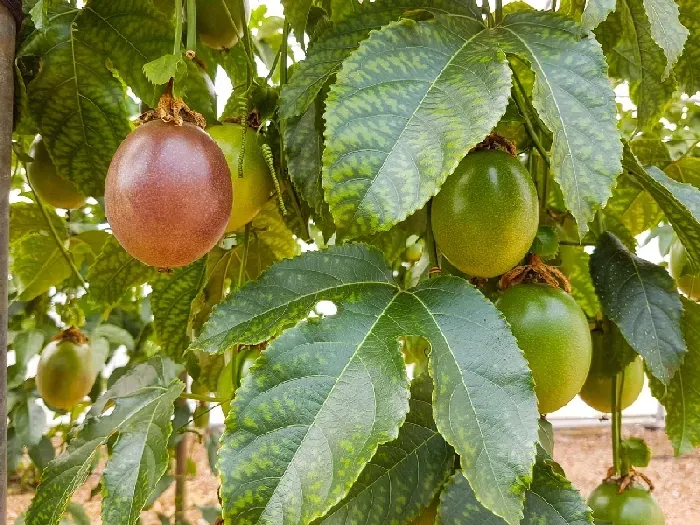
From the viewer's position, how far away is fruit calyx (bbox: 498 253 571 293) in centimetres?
76

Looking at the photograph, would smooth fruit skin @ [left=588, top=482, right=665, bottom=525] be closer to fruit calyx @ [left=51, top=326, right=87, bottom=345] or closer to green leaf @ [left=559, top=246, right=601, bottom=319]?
green leaf @ [left=559, top=246, right=601, bottom=319]

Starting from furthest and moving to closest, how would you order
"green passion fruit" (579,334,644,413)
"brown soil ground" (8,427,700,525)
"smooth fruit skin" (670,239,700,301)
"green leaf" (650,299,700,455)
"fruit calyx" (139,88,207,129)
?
"brown soil ground" (8,427,700,525) → "smooth fruit skin" (670,239,700,301) → "green passion fruit" (579,334,644,413) → "green leaf" (650,299,700,455) → "fruit calyx" (139,88,207,129)

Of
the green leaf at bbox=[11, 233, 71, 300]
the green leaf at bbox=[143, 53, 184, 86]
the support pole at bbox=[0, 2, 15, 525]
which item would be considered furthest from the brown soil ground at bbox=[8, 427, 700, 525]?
the green leaf at bbox=[143, 53, 184, 86]

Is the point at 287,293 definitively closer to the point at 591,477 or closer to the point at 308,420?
the point at 308,420

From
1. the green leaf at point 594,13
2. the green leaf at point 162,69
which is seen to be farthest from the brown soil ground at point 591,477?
the green leaf at point 594,13

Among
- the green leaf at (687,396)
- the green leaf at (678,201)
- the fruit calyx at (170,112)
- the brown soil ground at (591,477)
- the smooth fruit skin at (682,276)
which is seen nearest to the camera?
the fruit calyx at (170,112)

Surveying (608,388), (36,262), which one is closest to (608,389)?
(608,388)

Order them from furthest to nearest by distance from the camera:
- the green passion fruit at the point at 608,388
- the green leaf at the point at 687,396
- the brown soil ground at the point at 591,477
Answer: the brown soil ground at the point at 591,477
the green passion fruit at the point at 608,388
the green leaf at the point at 687,396

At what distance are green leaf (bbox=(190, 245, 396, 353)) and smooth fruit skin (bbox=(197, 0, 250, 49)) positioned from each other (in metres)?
0.41

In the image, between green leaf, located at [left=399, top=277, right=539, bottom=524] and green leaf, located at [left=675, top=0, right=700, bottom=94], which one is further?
green leaf, located at [left=675, top=0, right=700, bottom=94]

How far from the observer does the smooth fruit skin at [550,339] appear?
0.69m

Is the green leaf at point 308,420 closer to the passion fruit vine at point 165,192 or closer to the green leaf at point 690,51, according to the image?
the passion fruit vine at point 165,192

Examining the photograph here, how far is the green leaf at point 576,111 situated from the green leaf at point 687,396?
1.28ft

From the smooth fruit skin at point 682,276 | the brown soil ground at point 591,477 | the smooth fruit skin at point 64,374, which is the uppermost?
the smooth fruit skin at point 682,276
